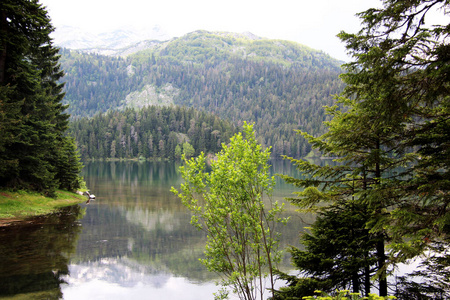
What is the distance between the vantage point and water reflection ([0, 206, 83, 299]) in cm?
1591

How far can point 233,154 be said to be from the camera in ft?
38.2

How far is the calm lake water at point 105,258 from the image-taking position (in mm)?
17375

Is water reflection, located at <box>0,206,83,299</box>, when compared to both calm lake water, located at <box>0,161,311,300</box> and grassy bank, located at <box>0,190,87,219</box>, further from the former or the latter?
grassy bank, located at <box>0,190,87,219</box>

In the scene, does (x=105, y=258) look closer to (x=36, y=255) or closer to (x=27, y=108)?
(x=36, y=255)

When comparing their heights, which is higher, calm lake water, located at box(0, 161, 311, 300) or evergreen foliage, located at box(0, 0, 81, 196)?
evergreen foliage, located at box(0, 0, 81, 196)

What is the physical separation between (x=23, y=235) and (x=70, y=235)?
333cm

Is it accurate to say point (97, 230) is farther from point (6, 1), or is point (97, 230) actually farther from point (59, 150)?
point (6, 1)

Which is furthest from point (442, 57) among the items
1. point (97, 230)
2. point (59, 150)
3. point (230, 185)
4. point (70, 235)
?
point (59, 150)

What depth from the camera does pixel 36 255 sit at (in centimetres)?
2067

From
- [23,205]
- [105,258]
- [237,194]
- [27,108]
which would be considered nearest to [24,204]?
[23,205]

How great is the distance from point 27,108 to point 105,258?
20034 mm

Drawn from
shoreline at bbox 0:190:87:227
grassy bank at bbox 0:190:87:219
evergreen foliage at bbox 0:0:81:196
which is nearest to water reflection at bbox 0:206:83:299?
shoreline at bbox 0:190:87:227

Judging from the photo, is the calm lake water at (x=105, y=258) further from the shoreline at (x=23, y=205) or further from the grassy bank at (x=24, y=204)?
the grassy bank at (x=24, y=204)

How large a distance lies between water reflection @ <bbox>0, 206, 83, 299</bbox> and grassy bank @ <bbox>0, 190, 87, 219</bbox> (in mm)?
1614
